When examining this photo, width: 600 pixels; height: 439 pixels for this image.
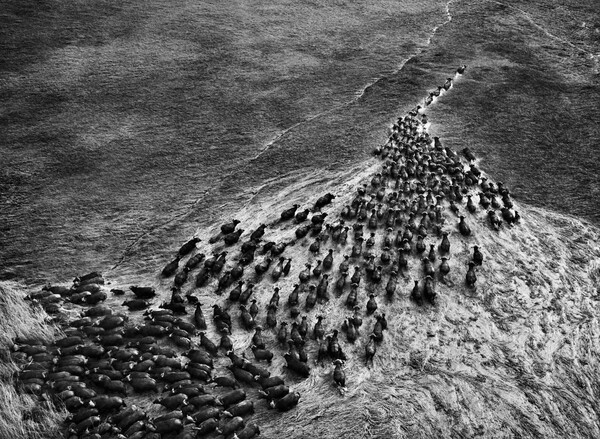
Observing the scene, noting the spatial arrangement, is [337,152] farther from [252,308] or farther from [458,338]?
[458,338]

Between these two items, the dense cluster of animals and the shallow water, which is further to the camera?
the shallow water

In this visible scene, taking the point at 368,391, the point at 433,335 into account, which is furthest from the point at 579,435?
the point at 368,391

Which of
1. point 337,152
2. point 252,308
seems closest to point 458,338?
point 252,308

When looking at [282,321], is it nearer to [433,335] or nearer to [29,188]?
[433,335]

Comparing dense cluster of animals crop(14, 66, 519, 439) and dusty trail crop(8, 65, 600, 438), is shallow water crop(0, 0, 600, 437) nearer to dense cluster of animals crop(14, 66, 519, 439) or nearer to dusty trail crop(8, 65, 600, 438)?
dusty trail crop(8, 65, 600, 438)

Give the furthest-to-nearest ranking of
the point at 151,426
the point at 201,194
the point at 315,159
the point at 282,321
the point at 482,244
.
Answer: the point at 315,159 → the point at 201,194 → the point at 482,244 → the point at 282,321 → the point at 151,426

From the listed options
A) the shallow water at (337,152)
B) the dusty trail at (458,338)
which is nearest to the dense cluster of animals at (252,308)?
the dusty trail at (458,338)

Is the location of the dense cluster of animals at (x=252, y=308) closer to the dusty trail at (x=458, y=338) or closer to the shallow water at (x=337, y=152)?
the dusty trail at (x=458, y=338)

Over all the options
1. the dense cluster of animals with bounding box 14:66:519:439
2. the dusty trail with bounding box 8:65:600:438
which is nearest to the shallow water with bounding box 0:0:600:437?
the dusty trail with bounding box 8:65:600:438
